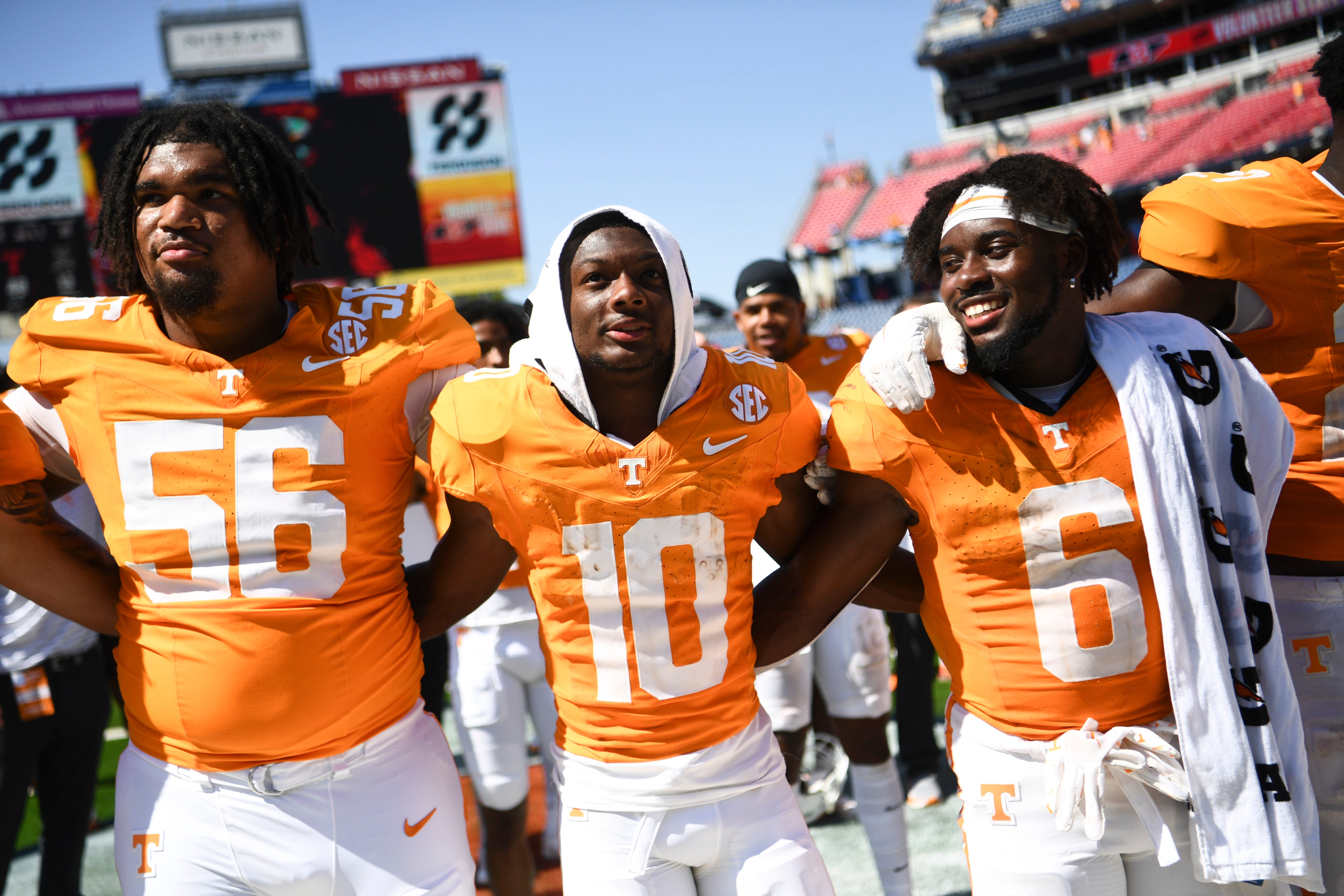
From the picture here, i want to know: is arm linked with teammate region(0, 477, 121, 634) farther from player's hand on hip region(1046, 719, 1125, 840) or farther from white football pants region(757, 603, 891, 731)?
white football pants region(757, 603, 891, 731)

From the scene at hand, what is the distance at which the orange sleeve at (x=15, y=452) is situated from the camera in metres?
1.95

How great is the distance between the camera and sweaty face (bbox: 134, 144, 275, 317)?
6.31 feet

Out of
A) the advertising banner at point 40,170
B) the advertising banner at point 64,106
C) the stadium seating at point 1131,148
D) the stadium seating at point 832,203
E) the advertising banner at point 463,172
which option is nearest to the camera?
the advertising banner at point 40,170

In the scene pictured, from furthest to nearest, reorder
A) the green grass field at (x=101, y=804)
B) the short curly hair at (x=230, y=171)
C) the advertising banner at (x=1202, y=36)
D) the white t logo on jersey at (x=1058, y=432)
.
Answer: the advertising banner at (x=1202, y=36)
the green grass field at (x=101, y=804)
the short curly hair at (x=230, y=171)
the white t logo on jersey at (x=1058, y=432)

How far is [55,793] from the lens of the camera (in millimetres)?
3521

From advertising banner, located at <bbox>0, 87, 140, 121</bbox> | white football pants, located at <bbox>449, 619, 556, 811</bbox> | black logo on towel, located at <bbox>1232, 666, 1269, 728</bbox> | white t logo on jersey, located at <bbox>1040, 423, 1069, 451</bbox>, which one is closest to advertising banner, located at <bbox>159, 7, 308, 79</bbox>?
advertising banner, located at <bbox>0, 87, 140, 121</bbox>

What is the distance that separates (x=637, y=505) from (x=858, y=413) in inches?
17.2

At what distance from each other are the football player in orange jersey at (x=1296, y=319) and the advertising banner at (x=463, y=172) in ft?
52.5

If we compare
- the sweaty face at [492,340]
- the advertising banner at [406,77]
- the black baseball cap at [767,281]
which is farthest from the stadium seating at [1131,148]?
the sweaty face at [492,340]

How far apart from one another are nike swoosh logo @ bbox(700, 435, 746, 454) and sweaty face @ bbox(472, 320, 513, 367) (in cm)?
199

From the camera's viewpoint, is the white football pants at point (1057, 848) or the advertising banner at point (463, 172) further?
the advertising banner at point (463, 172)

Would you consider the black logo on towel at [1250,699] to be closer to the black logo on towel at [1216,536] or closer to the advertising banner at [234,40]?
the black logo on towel at [1216,536]

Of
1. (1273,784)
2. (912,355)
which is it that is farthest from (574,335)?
(1273,784)

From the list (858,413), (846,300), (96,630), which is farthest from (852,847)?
(846,300)
